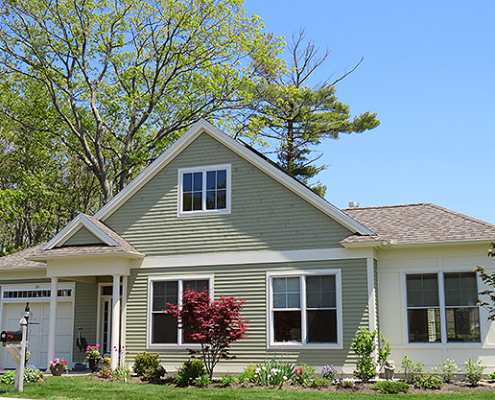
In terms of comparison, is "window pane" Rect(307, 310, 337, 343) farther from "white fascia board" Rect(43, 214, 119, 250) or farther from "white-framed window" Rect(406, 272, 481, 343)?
"white fascia board" Rect(43, 214, 119, 250)

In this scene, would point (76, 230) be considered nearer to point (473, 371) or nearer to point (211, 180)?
point (211, 180)

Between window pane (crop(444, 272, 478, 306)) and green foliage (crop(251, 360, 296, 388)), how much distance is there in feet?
15.1

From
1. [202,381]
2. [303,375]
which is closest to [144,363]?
[202,381]

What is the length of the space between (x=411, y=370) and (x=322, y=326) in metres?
2.49

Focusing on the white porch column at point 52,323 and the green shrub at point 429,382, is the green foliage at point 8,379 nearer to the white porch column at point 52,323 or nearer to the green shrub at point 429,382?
the white porch column at point 52,323

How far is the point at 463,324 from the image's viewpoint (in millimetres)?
15586

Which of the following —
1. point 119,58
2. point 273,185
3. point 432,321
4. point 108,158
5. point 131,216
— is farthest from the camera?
point 108,158

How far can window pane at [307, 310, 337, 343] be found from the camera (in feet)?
51.3

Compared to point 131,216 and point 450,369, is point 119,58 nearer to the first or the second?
point 131,216

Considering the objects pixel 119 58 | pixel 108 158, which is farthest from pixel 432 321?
pixel 108 158

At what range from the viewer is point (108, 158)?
3469 centimetres

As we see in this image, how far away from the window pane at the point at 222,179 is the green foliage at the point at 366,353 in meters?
5.74

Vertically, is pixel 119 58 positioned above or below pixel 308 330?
above

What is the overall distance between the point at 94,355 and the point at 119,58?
1664cm
